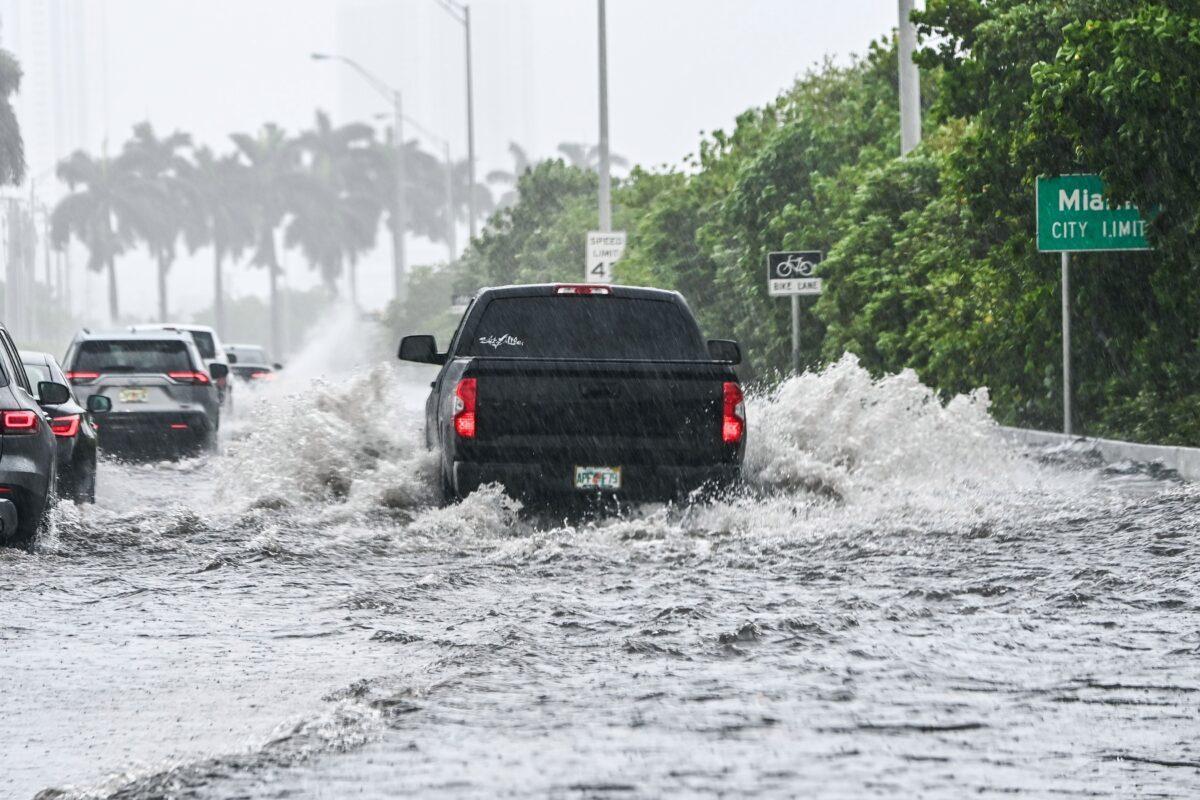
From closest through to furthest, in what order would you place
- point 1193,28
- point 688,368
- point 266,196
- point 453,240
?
point 688,368, point 1193,28, point 453,240, point 266,196

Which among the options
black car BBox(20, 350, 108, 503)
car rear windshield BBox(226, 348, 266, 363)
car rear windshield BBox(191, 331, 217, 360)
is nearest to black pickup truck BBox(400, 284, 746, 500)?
black car BBox(20, 350, 108, 503)

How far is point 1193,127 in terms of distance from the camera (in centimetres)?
1828

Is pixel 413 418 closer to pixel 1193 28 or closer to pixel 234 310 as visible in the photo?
pixel 1193 28

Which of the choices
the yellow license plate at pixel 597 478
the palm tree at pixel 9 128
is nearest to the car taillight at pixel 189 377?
the yellow license plate at pixel 597 478

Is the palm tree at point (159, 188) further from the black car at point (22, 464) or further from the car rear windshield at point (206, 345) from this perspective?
the black car at point (22, 464)

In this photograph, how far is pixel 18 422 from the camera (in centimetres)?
1261

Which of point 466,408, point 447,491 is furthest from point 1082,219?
point 466,408

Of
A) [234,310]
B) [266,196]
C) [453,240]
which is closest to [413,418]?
[453,240]

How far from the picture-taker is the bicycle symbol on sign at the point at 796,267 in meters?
29.1

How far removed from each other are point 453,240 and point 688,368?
76349mm

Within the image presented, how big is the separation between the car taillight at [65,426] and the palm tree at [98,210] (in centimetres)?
11321

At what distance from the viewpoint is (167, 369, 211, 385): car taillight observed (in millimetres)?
24072

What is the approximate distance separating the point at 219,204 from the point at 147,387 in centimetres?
10608

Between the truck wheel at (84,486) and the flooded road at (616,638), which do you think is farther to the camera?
the truck wheel at (84,486)
